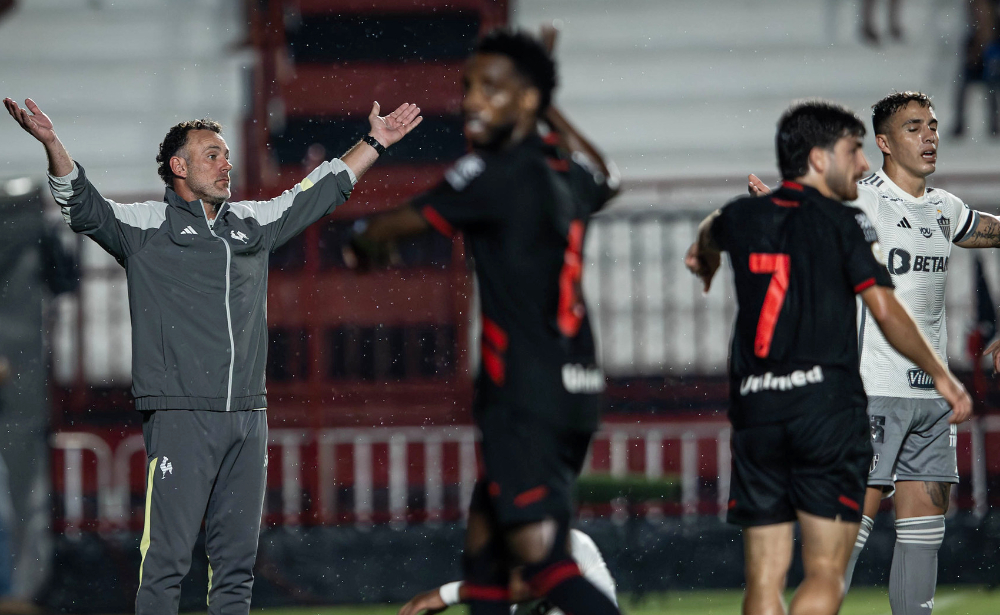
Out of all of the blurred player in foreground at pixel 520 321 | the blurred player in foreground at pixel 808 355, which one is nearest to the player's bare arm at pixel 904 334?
the blurred player in foreground at pixel 808 355

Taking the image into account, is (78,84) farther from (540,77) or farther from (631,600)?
(540,77)

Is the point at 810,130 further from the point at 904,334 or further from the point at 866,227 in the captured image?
the point at 904,334

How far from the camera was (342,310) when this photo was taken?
8328 mm

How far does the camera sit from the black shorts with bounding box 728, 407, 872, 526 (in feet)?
8.89

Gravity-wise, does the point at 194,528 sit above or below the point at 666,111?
below

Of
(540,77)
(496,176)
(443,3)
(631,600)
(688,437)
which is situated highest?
(443,3)

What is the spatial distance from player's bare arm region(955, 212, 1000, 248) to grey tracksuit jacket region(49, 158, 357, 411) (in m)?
2.32

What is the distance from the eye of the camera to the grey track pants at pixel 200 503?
3.32 meters

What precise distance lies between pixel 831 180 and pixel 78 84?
349 inches

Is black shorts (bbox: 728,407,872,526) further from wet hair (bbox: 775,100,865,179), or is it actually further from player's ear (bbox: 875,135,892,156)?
player's ear (bbox: 875,135,892,156)

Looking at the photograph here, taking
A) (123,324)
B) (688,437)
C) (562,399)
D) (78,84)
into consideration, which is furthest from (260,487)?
(78,84)

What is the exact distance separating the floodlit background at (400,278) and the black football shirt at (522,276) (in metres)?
3.35

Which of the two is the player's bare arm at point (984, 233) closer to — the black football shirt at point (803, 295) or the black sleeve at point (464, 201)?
the black football shirt at point (803, 295)

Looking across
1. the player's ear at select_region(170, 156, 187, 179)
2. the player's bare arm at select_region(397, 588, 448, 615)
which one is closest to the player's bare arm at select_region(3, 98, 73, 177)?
the player's ear at select_region(170, 156, 187, 179)
